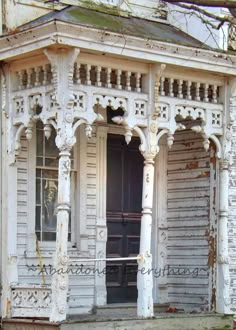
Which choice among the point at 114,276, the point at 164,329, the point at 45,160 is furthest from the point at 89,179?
the point at 164,329

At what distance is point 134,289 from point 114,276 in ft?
1.50

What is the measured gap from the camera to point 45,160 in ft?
41.9

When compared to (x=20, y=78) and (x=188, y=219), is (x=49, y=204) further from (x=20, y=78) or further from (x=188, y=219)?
(x=188, y=219)

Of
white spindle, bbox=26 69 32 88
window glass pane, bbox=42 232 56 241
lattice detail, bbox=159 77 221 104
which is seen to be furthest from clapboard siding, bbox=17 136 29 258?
lattice detail, bbox=159 77 221 104

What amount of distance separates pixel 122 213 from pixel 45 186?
1.63 metres

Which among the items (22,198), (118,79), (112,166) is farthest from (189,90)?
(22,198)

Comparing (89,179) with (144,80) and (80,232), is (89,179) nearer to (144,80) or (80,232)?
(80,232)

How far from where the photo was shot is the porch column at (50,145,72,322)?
430 inches

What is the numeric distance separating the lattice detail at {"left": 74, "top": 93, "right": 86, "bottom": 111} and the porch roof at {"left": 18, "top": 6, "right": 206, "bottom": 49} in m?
0.91

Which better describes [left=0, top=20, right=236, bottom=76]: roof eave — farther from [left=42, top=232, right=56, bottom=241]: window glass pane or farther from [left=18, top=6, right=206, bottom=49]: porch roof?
[left=42, top=232, right=56, bottom=241]: window glass pane

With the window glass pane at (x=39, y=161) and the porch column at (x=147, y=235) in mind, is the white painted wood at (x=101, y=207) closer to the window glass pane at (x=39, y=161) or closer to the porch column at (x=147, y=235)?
the window glass pane at (x=39, y=161)

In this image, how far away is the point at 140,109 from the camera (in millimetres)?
12062

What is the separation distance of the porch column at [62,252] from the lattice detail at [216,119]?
2.73 metres

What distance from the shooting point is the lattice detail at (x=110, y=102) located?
456 inches
